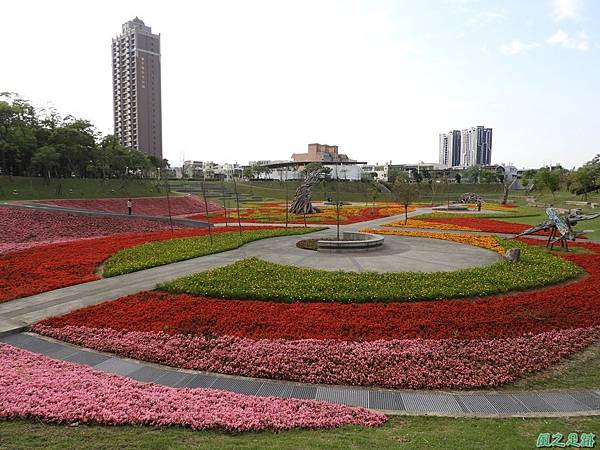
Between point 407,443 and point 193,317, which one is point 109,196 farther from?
point 407,443

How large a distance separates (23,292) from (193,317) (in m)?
6.01

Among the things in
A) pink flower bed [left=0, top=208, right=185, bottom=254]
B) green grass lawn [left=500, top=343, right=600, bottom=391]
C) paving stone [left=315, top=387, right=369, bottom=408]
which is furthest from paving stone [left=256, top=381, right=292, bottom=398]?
pink flower bed [left=0, top=208, right=185, bottom=254]

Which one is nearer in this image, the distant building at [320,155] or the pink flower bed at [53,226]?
the pink flower bed at [53,226]

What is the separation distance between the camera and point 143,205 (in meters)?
46.5

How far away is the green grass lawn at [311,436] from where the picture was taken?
5.16 metres

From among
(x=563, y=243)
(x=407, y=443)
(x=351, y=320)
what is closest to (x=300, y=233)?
(x=563, y=243)

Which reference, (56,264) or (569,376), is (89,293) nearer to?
(56,264)

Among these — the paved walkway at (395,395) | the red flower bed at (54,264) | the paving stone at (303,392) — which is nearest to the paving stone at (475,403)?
the paved walkway at (395,395)

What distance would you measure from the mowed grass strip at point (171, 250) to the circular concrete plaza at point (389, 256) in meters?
1.14

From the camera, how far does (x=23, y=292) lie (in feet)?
40.4

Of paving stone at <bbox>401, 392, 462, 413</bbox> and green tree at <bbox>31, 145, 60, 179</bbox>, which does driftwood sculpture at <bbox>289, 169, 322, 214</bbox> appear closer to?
Result: green tree at <bbox>31, 145, 60, 179</bbox>


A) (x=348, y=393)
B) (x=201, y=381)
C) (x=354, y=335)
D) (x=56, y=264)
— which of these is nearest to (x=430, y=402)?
(x=348, y=393)

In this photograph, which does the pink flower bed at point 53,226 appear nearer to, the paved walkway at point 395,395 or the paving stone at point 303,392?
the paved walkway at point 395,395

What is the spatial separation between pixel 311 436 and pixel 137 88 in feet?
427
